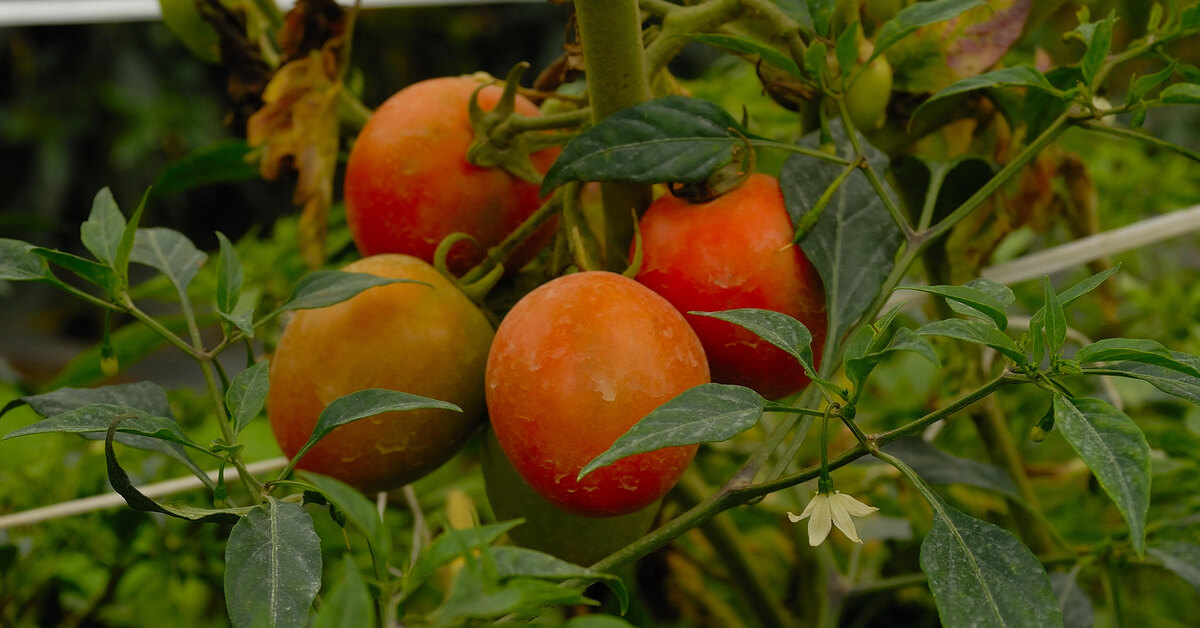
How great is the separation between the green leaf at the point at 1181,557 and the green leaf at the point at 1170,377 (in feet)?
0.67

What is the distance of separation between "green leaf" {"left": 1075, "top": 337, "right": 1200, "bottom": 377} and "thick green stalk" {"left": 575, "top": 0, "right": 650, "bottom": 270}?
18 centimetres

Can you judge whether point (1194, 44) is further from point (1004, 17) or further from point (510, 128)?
point (510, 128)

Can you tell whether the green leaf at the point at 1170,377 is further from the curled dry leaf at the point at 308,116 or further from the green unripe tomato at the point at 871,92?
the curled dry leaf at the point at 308,116

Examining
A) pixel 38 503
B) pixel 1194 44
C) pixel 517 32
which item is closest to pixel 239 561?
pixel 38 503

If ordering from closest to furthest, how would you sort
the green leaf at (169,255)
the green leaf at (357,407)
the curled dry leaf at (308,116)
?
1. the green leaf at (357,407)
2. the green leaf at (169,255)
3. the curled dry leaf at (308,116)

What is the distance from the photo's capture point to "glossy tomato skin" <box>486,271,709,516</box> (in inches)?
11.7

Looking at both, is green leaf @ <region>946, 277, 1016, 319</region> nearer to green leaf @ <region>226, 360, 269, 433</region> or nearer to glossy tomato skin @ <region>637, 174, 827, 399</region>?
glossy tomato skin @ <region>637, 174, 827, 399</region>

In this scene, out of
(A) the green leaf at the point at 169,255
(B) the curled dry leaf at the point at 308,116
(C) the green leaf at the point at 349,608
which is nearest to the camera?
(C) the green leaf at the point at 349,608

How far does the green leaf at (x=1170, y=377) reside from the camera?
0.78 feet

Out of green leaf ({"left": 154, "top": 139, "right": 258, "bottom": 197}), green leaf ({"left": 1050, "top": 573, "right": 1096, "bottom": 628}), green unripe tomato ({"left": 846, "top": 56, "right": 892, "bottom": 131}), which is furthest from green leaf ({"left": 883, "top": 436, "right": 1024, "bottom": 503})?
green leaf ({"left": 154, "top": 139, "right": 258, "bottom": 197})

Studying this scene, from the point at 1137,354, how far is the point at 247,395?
26 centimetres

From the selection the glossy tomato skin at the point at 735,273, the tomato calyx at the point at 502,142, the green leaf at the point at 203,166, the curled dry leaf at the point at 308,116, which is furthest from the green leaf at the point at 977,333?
the green leaf at the point at 203,166

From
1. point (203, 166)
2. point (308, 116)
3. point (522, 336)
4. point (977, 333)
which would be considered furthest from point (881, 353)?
point (203, 166)

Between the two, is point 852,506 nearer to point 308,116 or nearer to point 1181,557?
point 1181,557
